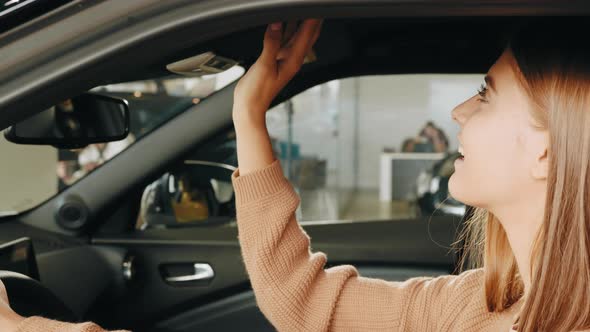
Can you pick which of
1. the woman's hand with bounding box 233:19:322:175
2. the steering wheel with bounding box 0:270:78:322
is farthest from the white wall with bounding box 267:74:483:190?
the woman's hand with bounding box 233:19:322:175

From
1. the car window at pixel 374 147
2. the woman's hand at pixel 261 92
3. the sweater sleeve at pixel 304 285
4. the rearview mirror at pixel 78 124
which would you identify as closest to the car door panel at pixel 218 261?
the rearview mirror at pixel 78 124

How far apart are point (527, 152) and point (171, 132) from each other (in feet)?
4.21

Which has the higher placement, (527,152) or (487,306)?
(527,152)

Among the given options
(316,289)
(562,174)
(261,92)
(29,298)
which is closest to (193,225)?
(29,298)

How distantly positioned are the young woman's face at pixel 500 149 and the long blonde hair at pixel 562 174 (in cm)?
3

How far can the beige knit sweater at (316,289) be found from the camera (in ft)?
4.37

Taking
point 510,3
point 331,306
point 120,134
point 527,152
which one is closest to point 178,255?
point 120,134

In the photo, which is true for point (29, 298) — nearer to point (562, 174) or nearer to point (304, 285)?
point (304, 285)

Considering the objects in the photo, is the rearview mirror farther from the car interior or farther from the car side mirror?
the car side mirror

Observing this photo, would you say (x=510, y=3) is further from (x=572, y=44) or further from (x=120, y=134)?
(x=120, y=134)

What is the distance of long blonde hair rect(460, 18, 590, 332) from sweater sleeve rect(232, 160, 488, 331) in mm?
382

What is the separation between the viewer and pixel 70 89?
909 millimetres

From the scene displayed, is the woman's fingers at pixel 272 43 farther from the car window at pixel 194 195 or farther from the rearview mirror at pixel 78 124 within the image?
the car window at pixel 194 195

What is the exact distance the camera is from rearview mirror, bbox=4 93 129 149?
1531 mm
